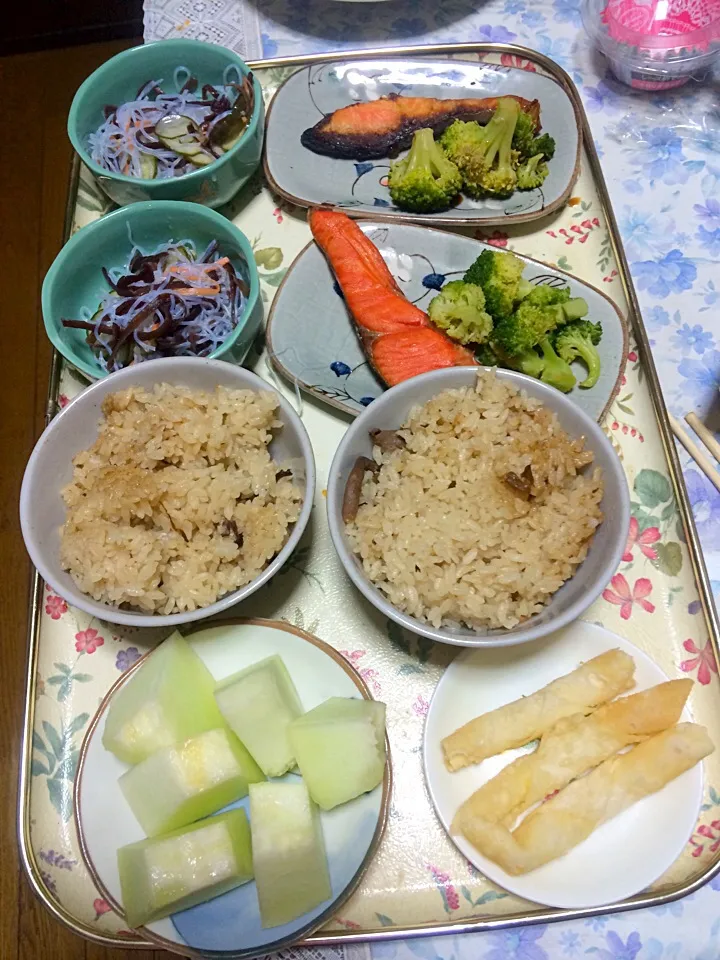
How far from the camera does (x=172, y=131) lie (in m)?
2.17

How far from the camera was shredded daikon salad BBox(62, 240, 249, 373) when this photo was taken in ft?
Result: 6.18

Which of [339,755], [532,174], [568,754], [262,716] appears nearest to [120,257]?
[532,174]

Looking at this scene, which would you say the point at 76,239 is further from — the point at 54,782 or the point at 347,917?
the point at 347,917

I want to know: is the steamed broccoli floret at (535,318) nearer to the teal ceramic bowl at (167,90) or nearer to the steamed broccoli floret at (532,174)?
the steamed broccoli floret at (532,174)

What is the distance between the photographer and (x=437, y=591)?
1.45 meters

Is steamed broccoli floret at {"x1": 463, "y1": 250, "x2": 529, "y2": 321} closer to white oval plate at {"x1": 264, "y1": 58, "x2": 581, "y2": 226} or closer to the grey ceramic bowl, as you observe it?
white oval plate at {"x1": 264, "y1": 58, "x2": 581, "y2": 226}

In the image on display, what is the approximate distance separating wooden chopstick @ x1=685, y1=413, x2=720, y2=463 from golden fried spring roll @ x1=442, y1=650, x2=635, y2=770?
668mm

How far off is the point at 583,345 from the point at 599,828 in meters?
1.16

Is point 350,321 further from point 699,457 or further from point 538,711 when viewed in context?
point 538,711

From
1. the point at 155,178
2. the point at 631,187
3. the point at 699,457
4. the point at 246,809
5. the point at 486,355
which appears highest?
the point at 631,187

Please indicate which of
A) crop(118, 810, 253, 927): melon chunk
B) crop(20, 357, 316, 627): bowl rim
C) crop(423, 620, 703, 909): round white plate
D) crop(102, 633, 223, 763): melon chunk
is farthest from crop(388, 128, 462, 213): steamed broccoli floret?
crop(118, 810, 253, 927): melon chunk

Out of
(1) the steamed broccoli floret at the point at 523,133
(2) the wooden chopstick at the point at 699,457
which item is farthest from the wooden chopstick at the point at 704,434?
(1) the steamed broccoli floret at the point at 523,133

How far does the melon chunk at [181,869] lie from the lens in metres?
1.35

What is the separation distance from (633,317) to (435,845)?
4.85 ft
